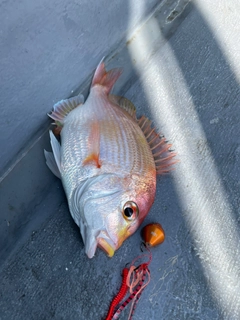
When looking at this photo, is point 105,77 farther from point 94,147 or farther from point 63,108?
point 94,147

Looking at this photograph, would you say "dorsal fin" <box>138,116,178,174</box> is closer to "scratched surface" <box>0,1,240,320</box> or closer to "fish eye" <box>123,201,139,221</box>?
"scratched surface" <box>0,1,240,320</box>

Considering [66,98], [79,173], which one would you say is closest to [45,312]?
[79,173]

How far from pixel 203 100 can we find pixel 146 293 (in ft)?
3.59

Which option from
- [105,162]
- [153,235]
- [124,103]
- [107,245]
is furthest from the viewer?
[124,103]

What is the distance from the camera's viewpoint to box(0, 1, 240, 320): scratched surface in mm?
1566

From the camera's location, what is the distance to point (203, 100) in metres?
2.04

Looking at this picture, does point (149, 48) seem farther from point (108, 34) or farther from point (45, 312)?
point (45, 312)

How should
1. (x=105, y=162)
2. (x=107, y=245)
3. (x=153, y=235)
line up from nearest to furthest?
(x=107, y=245) → (x=105, y=162) → (x=153, y=235)

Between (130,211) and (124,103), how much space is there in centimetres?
61

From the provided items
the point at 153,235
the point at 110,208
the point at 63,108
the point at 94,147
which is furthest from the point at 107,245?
the point at 63,108

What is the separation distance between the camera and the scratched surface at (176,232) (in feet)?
5.14

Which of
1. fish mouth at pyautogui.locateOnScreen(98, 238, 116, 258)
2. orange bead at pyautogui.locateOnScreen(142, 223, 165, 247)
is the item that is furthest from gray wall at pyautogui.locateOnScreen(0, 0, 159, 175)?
orange bead at pyautogui.locateOnScreen(142, 223, 165, 247)

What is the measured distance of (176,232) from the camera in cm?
174

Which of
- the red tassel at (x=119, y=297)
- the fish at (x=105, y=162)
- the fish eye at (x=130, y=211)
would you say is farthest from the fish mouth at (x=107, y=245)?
the red tassel at (x=119, y=297)
